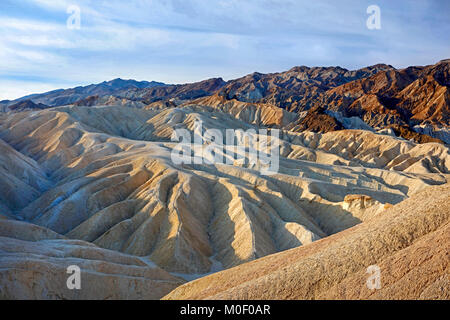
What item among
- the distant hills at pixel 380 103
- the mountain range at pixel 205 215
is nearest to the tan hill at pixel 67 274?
the mountain range at pixel 205 215

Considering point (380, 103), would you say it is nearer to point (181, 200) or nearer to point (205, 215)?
point (205, 215)

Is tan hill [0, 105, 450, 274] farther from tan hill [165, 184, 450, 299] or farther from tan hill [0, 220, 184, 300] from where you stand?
tan hill [165, 184, 450, 299]

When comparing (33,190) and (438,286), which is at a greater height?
(438,286)

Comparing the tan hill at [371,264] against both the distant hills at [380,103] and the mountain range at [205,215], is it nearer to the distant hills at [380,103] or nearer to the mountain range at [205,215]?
the mountain range at [205,215]

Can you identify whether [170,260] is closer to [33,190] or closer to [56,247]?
[56,247]

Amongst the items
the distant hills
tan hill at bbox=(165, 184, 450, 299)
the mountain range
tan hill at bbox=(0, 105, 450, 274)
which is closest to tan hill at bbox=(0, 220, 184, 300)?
the mountain range

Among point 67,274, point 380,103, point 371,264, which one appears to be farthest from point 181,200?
point 380,103

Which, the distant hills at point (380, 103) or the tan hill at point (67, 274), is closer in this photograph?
the tan hill at point (67, 274)
